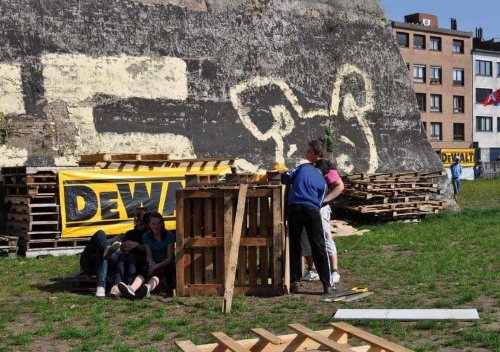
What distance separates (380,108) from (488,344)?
1630 cm

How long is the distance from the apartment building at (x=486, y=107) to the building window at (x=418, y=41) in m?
7.23

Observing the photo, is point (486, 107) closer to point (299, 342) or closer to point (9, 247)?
point (9, 247)

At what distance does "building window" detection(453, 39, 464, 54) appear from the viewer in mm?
70125

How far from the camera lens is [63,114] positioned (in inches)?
647

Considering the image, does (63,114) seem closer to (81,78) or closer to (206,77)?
(81,78)

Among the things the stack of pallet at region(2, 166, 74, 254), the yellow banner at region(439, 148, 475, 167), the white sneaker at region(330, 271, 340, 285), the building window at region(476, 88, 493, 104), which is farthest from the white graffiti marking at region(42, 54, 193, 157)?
the building window at region(476, 88, 493, 104)

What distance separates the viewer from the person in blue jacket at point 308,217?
935 cm

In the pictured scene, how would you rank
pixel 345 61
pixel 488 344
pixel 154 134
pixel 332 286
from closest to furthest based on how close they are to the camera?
pixel 488 344 < pixel 332 286 < pixel 154 134 < pixel 345 61

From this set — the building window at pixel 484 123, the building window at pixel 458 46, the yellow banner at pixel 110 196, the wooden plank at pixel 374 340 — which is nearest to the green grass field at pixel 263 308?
the wooden plank at pixel 374 340

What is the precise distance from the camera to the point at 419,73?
6700 cm

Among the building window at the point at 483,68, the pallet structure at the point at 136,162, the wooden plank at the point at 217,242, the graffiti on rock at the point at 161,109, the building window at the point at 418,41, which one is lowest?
the wooden plank at the point at 217,242

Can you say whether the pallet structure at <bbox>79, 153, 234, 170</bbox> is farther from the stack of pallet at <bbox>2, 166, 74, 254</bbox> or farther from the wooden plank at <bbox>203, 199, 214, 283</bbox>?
the wooden plank at <bbox>203, 199, 214, 283</bbox>

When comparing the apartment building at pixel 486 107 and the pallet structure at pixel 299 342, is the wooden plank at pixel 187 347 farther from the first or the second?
the apartment building at pixel 486 107

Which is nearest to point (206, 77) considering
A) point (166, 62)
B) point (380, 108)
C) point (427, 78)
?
point (166, 62)
